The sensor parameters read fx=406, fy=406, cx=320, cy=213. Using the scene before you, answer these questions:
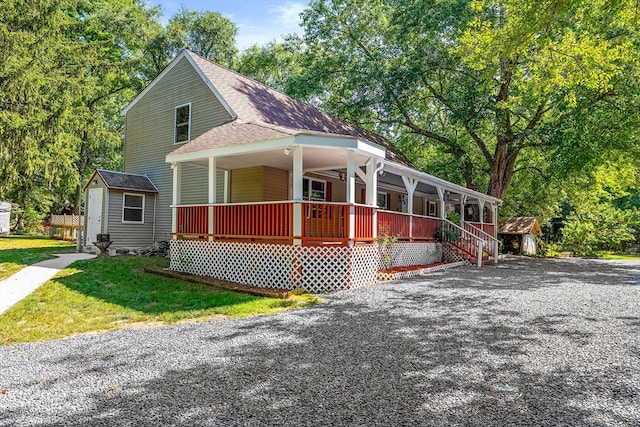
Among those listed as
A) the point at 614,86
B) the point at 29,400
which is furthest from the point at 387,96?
the point at 29,400

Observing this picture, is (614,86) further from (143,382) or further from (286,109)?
(143,382)

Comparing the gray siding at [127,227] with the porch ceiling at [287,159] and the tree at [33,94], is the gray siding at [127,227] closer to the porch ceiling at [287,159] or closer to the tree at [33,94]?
the tree at [33,94]

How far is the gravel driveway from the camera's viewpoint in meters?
3.42

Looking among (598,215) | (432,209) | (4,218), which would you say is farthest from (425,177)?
(4,218)

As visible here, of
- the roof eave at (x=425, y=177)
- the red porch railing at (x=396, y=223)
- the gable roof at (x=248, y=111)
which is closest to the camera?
the gable roof at (x=248, y=111)

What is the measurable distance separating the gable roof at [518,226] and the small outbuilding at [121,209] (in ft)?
69.9

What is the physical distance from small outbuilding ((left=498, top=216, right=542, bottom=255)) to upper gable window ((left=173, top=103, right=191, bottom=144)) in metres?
20.5

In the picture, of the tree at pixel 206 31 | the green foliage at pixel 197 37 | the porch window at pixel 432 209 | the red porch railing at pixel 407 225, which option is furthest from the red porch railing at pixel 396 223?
the tree at pixel 206 31

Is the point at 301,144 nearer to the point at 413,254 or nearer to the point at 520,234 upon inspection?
the point at 413,254

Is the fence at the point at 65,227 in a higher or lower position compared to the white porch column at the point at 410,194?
lower

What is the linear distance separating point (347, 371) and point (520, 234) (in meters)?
24.9

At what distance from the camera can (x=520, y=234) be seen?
85.1 feet

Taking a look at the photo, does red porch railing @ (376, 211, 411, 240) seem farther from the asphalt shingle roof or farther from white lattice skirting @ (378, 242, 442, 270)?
the asphalt shingle roof

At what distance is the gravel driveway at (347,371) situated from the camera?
342 centimetres
